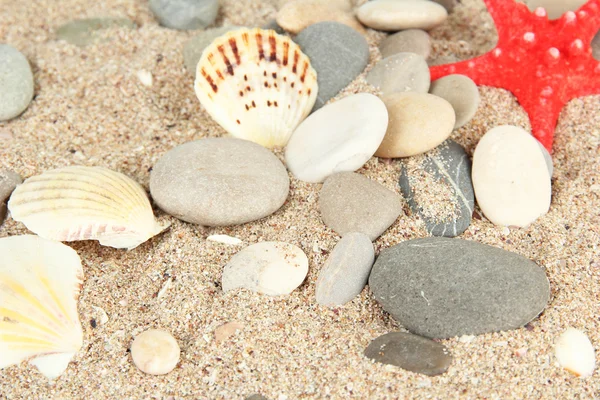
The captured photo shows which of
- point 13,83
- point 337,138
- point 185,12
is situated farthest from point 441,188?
point 13,83

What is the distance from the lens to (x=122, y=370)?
169 cm

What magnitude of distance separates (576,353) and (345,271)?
767 millimetres

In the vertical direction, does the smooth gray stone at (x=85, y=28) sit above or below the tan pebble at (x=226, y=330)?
above

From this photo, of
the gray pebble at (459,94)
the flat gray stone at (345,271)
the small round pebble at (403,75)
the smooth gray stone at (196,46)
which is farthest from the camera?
the smooth gray stone at (196,46)

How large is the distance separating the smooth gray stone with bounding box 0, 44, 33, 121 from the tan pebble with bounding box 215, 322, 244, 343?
1.48 meters

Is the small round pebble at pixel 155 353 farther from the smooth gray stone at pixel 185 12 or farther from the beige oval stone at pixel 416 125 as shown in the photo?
the smooth gray stone at pixel 185 12

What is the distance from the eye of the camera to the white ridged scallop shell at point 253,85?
92.7 inches

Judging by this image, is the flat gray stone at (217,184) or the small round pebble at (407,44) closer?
the flat gray stone at (217,184)

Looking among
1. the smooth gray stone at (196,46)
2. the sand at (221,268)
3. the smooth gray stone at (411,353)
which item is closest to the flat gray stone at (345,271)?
the sand at (221,268)

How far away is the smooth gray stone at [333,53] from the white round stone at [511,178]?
697 mm

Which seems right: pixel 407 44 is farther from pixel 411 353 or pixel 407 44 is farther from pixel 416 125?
pixel 411 353

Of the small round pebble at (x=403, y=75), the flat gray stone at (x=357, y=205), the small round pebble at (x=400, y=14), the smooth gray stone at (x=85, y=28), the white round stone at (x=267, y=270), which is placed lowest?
the white round stone at (x=267, y=270)

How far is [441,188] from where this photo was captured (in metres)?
2.13

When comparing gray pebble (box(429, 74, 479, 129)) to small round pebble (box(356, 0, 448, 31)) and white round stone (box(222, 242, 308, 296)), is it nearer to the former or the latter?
small round pebble (box(356, 0, 448, 31))
